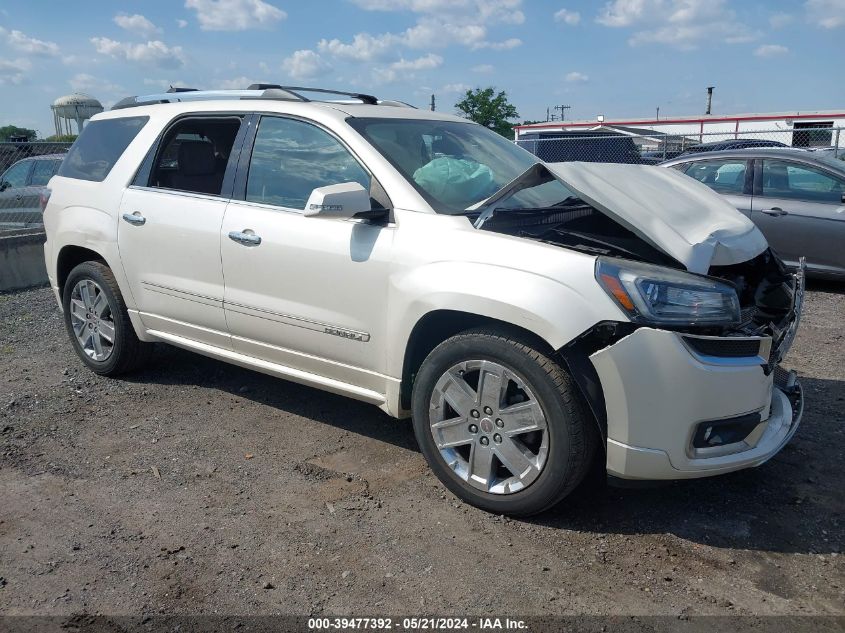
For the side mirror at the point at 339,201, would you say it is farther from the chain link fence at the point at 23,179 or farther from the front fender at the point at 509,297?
the chain link fence at the point at 23,179

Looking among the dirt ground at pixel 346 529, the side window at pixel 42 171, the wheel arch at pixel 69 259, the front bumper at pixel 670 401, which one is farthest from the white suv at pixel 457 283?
the side window at pixel 42 171

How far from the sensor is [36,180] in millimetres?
11945

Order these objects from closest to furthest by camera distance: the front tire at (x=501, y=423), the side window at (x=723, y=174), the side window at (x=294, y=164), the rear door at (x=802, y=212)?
the front tire at (x=501, y=423), the side window at (x=294, y=164), the rear door at (x=802, y=212), the side window at (x=723, y=174)

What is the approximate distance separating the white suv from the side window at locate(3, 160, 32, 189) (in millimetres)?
8047

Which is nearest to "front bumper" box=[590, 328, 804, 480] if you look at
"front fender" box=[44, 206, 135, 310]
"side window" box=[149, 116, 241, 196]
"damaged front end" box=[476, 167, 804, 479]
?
"damaged front end" box=[476, 167, 804, 479]

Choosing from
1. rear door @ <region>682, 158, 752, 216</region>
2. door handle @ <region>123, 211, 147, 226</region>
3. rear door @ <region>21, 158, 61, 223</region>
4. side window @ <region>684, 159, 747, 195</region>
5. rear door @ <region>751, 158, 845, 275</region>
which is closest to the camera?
door handle @ <region>123, 211, 147, 226</region>

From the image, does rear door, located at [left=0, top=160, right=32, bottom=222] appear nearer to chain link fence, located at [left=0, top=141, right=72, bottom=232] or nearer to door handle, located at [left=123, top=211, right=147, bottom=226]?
chain link fence, located at [left=0, top=141, right=72, bottom=232]

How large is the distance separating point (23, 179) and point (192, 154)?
8.68 metres

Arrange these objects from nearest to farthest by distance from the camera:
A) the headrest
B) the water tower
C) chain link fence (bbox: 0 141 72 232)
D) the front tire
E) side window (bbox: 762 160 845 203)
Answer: the front tire → the headrest → side window (bbox: 762 160 845 203) → chain link fence (bbox: 0 141 72 232) → the water tower

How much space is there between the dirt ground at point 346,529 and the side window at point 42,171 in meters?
8.52

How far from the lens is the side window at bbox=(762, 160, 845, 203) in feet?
25.9

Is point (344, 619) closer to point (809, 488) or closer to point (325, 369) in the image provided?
point (325, 369)

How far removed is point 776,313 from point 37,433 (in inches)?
169

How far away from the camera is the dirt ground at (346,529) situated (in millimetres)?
2812
